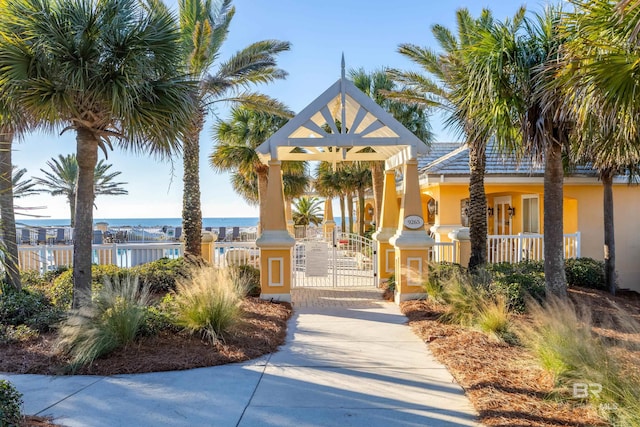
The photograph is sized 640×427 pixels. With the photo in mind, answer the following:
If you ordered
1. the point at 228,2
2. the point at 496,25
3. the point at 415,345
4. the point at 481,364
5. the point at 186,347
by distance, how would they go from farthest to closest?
the point at 228,2
the point at 496,25
the point at 415,345
the point at 186,347
the point at 481,364

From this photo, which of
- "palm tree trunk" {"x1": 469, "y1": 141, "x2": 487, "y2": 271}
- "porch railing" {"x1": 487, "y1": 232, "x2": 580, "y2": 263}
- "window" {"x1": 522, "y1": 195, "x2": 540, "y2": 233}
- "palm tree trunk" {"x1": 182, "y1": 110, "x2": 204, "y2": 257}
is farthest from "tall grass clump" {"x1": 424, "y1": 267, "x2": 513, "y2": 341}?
"window" {"x1": 522, "y1": 195, "x2": 540, "y2": 233}

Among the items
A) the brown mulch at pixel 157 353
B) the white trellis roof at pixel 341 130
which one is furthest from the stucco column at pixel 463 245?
the brown mulch at pixel 157 353

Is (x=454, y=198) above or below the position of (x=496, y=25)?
below

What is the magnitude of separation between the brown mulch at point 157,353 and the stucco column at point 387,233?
Answer: 19.5ft

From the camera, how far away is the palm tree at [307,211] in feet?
146

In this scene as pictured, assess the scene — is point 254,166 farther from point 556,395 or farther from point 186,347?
point 556,395

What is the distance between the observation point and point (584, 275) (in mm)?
11375

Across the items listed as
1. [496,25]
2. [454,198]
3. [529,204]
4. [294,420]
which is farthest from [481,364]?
[529,204]

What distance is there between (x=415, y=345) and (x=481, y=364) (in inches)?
54.7

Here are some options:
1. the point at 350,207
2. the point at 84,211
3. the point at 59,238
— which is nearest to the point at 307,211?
the point at 350,207

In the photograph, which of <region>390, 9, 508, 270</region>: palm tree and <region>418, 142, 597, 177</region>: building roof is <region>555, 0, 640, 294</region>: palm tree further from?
<region>418, 142, 597, 177</region>: building roof

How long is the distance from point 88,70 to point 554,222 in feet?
29.1

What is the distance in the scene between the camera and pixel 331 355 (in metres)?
6.32

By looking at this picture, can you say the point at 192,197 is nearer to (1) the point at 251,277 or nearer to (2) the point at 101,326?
(1) the point at 251,277
